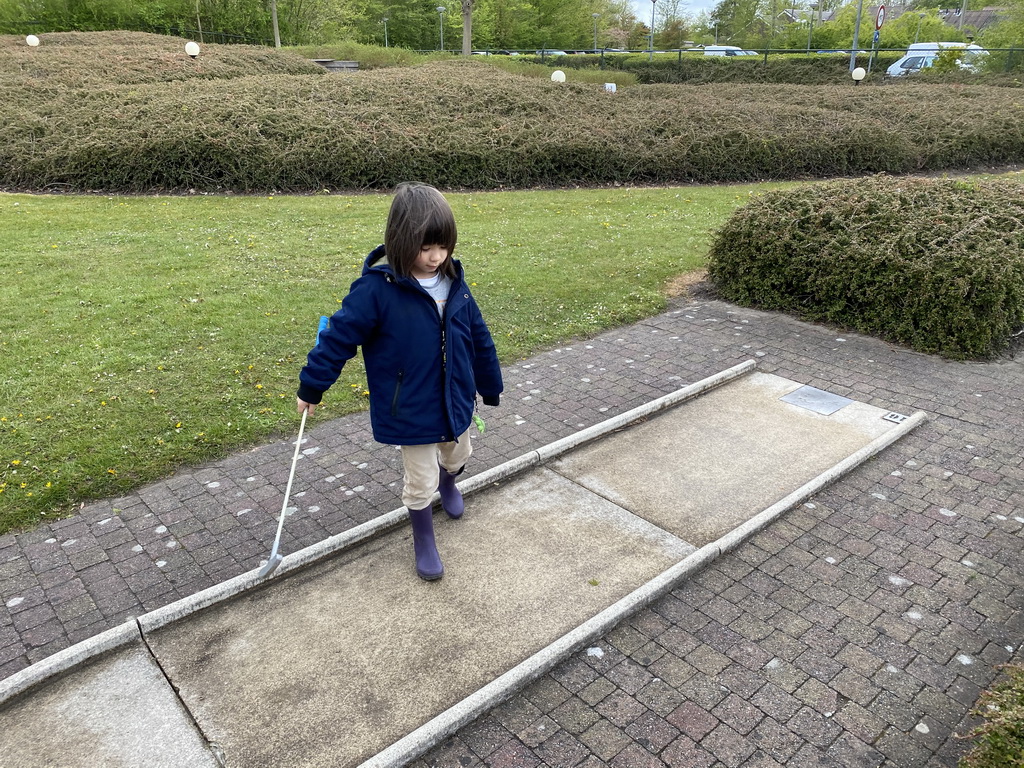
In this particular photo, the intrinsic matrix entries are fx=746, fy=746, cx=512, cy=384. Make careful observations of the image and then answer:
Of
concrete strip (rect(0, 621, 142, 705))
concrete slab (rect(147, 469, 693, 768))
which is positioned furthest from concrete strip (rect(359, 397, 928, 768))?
concrete strip (rect(0, 621, 142, 705))

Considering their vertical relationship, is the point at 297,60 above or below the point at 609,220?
above

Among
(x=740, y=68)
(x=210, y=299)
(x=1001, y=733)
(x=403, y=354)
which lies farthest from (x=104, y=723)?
(x=740, y=68)

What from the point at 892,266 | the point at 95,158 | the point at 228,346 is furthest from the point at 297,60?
the point at 892,266

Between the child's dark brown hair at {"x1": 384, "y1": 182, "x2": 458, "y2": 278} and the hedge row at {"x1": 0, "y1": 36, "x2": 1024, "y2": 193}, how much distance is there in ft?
39.1

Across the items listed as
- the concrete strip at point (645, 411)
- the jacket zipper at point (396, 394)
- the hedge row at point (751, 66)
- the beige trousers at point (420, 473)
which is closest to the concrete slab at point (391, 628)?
the beige trousers at point (420, 473)

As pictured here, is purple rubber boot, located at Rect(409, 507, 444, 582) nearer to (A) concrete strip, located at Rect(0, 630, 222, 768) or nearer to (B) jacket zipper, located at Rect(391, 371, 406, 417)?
(B) jacket zipper, located at Rect(391, 371, 406, 417)

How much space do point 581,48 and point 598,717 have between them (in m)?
54.3

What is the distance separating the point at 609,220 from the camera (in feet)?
40.0

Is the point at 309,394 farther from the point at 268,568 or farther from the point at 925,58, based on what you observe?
the point at 925,58

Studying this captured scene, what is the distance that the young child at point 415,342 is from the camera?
10.8 feet

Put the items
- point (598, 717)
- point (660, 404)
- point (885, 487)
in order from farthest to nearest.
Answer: point (660, 404) < point (885, 487) < point (598, 717)

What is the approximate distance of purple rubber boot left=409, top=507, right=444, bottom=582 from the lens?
149 inches

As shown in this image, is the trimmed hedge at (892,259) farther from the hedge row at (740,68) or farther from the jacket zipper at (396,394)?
the hedge row at (740,68)

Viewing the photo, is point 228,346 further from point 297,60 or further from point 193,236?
point 297,60
